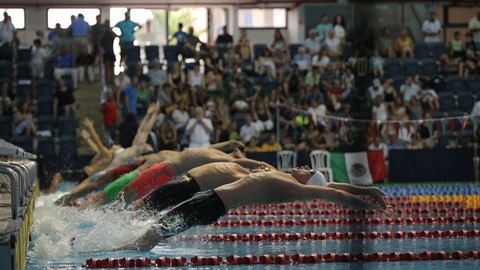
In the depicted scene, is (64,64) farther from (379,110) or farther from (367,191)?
(367,191)

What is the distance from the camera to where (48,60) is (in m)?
21.9

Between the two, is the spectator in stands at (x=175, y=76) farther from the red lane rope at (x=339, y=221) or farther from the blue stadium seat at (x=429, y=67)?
the red lane rope at (x=339, y=221)

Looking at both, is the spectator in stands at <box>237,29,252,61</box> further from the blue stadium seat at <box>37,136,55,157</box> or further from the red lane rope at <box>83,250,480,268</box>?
the red lane rope at <box>83,250,480,268</box>

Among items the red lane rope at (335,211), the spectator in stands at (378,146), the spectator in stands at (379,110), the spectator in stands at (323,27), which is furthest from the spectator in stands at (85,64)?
the red lane rope at (335,211)

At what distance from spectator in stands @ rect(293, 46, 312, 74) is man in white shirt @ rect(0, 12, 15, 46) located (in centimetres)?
589

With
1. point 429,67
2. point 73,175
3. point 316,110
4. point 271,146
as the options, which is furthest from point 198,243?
point 429,67

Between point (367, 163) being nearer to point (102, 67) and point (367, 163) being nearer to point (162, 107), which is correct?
point (162, 107)

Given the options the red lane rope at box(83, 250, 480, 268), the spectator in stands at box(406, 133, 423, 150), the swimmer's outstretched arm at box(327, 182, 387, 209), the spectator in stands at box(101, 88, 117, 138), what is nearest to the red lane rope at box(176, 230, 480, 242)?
the swimmer's outstretched arm at box(327, 182, 387, 209)

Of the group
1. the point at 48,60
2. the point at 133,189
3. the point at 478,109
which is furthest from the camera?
the point at 48,60

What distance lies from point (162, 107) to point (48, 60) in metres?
2.99

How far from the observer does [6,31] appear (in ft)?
72.9

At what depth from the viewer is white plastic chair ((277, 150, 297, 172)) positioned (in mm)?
19578

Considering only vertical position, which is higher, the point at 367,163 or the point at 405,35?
the point at 405,35

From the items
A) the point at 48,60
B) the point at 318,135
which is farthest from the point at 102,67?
the point at 318,135
